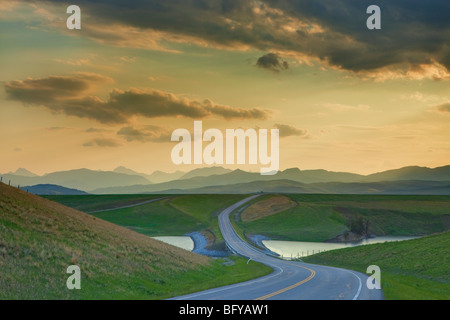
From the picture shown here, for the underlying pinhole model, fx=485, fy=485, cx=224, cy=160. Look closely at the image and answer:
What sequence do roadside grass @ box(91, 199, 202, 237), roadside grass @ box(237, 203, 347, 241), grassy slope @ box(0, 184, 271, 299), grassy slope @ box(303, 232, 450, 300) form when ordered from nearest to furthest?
grassy slope @ box(0, 184, 271, 299) → grassy slope @ box(303, 232, 450, 300) → roadside grass @ box(237, 203, 347, 241) → roadside grass @ box(91, 199, 202, 237)

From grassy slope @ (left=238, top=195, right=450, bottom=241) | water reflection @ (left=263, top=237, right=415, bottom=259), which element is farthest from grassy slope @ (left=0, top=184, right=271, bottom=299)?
grassy slope @ (left=238, top=195, right=450, bottom=241)

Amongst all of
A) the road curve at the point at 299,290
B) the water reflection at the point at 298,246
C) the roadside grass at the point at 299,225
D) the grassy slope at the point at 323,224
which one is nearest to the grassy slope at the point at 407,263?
the road curve at the point at 299,290

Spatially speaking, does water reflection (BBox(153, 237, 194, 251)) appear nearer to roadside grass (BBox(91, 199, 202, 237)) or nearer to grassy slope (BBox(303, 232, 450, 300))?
roadside grass (BBox(91, 199, 202, 237))

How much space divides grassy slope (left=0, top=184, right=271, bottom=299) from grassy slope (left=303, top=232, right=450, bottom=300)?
15408mm

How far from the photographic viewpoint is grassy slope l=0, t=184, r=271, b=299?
107 feet

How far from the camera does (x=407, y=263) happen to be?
214ft

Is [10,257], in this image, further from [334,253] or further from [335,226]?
[335,226]

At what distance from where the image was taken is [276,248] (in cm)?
13312

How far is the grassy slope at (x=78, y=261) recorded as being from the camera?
32.5 m

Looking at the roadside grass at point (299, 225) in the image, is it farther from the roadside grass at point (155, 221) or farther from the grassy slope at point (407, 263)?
the grassy slope at point (407, 263)

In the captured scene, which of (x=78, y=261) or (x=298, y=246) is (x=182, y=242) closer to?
(x=298, y=246)

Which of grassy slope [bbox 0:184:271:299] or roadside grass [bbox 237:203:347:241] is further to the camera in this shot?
roadside grass [bbox 237:203:347:241]

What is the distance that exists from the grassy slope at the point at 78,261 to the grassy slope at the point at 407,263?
50.6 feet
